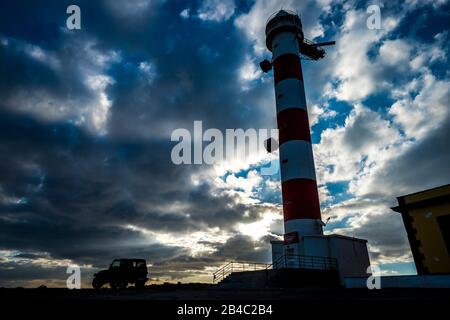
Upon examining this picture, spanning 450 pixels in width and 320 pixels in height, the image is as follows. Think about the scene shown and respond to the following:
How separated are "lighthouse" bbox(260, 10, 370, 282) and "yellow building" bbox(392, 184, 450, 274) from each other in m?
5.72

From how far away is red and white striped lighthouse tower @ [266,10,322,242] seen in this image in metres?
21.0

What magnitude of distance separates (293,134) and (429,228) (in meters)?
11.6

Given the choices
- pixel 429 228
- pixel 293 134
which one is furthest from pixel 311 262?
pixel 293 134

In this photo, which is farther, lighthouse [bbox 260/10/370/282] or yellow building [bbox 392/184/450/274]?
lighthouse [bbox 260/10/370/282]

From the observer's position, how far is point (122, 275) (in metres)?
16.8

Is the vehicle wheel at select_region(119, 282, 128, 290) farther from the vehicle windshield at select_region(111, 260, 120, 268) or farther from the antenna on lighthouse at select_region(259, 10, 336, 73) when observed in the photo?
the antenna on lighthouse at select_region(259, 10, 336, 73)

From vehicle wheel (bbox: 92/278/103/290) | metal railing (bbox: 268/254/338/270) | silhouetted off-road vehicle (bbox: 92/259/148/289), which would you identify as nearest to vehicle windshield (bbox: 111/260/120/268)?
silhouetted off-road vehicle (bbox: 92/259/148/289)

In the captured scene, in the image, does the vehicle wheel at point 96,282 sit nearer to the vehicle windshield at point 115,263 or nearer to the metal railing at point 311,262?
the vehicle windshield at point 115,263

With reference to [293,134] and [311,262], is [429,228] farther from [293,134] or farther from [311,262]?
[293,134]

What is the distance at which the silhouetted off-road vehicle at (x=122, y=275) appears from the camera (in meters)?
16.6

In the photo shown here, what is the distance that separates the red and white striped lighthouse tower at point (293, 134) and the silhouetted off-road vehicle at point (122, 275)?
11167 millimetres
